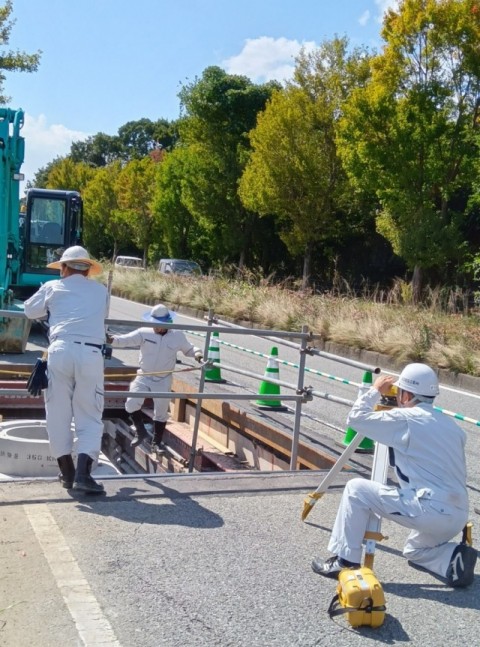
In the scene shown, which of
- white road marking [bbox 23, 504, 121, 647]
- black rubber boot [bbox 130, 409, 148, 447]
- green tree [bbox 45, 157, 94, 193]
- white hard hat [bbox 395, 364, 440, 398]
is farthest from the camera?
green tree [bbox 45, 157, 94, 193]

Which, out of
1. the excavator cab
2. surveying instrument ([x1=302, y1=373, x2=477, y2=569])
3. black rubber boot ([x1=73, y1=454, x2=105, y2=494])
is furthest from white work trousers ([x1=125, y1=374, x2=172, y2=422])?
the excavator cab

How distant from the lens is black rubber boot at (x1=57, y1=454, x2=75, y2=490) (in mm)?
5953

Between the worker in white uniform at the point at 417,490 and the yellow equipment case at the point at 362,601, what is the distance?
0.49 metres

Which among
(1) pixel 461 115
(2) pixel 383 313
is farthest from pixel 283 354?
(1) pixel 461 115

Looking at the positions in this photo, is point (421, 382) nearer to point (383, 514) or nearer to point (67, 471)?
point (383, 514)

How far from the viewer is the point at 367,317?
18188mm

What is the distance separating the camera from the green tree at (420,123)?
21953mm

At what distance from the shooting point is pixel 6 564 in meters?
4.55

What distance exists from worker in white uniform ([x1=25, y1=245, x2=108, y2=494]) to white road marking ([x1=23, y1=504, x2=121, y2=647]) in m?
0.54

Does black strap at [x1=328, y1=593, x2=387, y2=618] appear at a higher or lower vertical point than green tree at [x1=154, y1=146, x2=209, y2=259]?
lower

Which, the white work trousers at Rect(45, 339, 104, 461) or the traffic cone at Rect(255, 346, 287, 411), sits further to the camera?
the traffic cone at Rect(255, 346, 287, 411)

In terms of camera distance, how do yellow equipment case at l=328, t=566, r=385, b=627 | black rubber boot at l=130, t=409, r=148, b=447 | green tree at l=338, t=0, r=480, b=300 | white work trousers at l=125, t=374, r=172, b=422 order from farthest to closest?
green tree at l=338, t=0, r=480, b=300, black rubber boot at l=130, t=409, r=148, b=447, white work trousers at l=125, t=374, r=172, b=422, yellow equipment case at l=328, t=566, r=385, b=627

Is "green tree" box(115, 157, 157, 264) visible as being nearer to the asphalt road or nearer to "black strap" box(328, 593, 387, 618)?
the asphalt road

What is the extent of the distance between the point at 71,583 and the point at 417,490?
6.63 ft
